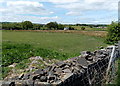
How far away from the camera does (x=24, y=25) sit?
58.7 metres

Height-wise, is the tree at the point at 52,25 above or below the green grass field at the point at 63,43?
above

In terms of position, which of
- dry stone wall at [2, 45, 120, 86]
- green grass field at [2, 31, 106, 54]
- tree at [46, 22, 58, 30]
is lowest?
green grass field at [2, 31, 106, 54]

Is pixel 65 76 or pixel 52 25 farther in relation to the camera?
pixel 52 25

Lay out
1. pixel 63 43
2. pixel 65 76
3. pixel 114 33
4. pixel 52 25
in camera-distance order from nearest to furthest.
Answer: pixel 65 76
pixel 63 43
pixel 114 33
pixel 52 25

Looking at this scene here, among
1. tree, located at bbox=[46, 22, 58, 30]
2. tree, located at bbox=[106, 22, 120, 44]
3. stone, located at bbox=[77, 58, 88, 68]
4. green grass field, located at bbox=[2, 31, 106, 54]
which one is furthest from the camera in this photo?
tree, located at bbox=[46, 22, 58, 30]

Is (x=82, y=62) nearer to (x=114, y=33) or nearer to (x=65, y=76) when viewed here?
(x=65, y=76)

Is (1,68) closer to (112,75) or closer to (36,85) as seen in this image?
(36,85)

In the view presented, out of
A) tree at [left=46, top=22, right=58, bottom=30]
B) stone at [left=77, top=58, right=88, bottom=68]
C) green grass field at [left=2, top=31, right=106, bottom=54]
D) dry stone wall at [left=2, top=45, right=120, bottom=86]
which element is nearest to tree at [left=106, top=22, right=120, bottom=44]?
green grass field at [left=2, top=31, right=106, bottom=54]

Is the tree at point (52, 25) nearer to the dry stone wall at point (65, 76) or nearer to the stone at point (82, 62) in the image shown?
the stone at point (82, 62)

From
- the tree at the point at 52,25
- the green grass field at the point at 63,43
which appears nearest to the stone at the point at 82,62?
the green grass field at the point at 63,43

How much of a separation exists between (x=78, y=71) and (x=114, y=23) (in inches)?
545

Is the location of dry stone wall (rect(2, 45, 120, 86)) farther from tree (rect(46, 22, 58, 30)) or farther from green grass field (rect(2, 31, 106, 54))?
tree (rect(46, 22, 58, 30))

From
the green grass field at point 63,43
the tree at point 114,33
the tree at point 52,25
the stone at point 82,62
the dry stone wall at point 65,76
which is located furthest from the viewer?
the tree at point 52,25

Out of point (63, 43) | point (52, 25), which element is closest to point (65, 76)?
point (63, 43)
